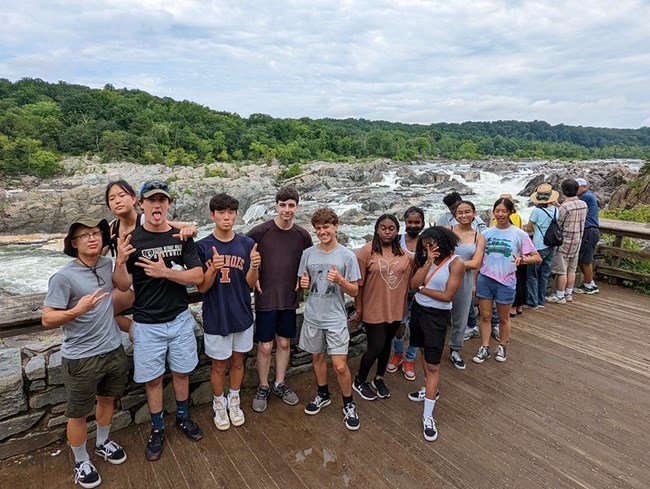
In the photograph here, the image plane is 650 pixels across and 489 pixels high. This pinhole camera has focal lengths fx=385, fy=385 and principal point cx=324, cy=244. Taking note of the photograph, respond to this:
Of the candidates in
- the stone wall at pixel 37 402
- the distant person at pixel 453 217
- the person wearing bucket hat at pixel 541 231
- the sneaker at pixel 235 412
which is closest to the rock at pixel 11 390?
the stone wall at pixel 37 402

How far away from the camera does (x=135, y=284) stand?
93.2 inches

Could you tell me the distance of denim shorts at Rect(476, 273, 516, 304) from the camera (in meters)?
3.58

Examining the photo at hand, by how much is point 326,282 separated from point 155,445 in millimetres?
1506

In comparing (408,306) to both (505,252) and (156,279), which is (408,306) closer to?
(505,252)

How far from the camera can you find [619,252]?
5973 mm

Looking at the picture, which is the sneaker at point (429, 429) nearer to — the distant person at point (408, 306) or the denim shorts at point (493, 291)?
A: the distant person at point (408, 306)

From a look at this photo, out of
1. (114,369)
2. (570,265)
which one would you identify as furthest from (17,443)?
(570,265)

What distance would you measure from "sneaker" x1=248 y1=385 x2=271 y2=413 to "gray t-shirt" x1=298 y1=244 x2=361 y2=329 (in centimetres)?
66

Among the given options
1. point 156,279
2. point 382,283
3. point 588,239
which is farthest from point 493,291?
point 156,279

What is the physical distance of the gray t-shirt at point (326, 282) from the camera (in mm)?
2752

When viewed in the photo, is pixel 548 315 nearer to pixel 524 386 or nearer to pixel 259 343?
pixel 524 386

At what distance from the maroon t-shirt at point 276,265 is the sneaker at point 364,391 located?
2.97 feet

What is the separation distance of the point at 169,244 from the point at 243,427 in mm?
1388

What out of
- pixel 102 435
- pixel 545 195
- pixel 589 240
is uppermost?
pixel 545 195
